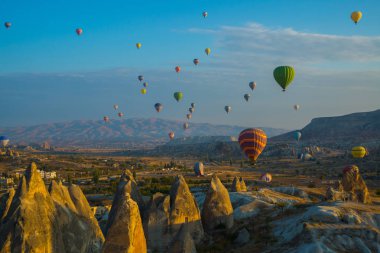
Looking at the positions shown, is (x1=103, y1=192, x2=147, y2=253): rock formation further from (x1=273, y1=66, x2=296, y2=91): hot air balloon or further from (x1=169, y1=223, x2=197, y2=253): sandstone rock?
(x1=273, y1=66, x2=296, y2=91): hot air balloon

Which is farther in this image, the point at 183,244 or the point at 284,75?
the point at 284,75

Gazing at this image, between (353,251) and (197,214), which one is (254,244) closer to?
(197,214)

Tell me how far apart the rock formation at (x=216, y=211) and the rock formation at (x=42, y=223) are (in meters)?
8.55

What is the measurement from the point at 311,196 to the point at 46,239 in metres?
32.0

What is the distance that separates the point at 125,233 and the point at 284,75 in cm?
5050

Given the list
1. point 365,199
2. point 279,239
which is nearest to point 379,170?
point 365,199

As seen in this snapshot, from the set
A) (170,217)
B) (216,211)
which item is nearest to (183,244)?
(170,217)

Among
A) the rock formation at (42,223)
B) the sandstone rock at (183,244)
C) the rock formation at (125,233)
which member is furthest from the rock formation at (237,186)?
the rock formation at (125,233)

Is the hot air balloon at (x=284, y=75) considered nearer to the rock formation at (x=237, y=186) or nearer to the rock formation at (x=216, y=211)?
the rock formation at (x=237, y=186)

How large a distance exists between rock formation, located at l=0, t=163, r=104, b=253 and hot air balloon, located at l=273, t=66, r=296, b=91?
47563mm

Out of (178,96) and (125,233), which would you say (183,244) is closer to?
(125,233)

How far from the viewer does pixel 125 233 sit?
17.3m

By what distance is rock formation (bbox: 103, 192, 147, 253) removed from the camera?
17203 mm

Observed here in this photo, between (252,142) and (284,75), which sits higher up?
(284,75)
